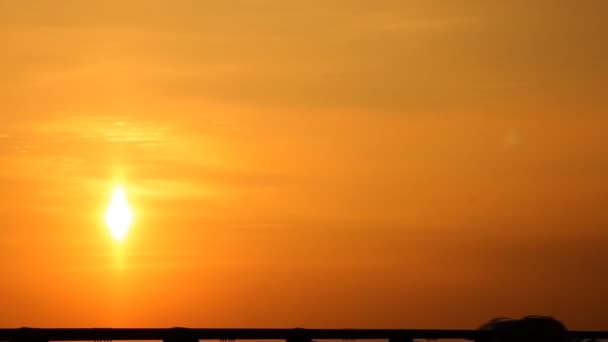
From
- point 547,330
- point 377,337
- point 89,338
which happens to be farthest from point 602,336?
point 89,338

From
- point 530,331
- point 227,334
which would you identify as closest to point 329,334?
point 227,334

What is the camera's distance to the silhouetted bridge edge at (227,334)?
3553 cm

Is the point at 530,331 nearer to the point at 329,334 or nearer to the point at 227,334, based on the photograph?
the point at 329,334

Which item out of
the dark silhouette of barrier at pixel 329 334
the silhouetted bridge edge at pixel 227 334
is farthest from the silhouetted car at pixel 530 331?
the silhouetted bridge edge at pixel 227 334

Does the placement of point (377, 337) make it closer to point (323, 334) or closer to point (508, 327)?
point (323, 334)

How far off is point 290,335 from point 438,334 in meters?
6.41

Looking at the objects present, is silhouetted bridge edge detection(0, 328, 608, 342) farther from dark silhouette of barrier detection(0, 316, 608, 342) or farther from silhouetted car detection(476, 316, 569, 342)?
silhouetted car detection(476, 316, 569, 342)

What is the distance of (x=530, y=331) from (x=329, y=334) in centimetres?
789

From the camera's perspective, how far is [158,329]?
3762cm

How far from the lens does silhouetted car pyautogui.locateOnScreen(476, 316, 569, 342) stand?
147 feet

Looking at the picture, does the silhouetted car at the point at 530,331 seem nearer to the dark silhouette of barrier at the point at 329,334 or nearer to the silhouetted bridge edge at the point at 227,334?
the dark silhouette of barrier at the point at 329,334

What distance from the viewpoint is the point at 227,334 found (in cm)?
3984

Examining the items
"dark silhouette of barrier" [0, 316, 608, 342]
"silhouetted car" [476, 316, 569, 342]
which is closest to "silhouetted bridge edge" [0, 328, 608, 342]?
"dark silhouette of barrier" [0, 316, 608, 342]

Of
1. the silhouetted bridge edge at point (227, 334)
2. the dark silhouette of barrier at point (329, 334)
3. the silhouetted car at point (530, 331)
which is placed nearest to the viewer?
the silhouetted bridge edge at point (227, 334)
